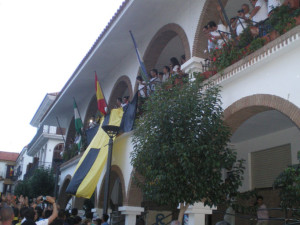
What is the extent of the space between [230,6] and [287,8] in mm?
5058

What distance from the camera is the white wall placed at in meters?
10.5

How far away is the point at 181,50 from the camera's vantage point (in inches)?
572

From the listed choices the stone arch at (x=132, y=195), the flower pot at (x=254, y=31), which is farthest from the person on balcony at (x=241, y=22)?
the stone arch at (x=132, y=195)

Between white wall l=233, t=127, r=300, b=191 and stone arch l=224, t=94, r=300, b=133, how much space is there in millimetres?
3388

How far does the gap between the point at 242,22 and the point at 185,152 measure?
3504 millimetres

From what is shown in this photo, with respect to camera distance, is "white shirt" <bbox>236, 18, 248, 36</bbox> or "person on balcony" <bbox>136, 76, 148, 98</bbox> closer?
"white shirt" <bbox>236, 18, 248, 36</bbox>

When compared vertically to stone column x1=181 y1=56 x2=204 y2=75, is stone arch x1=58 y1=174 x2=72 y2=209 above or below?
below

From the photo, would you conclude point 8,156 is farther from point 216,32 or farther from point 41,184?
point 216,32

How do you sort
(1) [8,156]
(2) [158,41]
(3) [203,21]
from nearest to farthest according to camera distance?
(3) [203,21]
(2) [158,41]
(1) [8,156]

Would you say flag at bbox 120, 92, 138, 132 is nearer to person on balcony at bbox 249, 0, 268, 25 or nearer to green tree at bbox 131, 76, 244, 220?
green tree at bbox 131, 76, 244, 220

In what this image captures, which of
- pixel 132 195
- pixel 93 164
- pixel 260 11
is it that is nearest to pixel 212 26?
pixel 260 11

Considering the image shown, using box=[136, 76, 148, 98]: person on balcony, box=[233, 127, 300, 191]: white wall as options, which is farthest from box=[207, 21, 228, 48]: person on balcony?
box=[233, 127, 300, 191]: white wall

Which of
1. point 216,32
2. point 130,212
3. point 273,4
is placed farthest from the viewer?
point 130,212

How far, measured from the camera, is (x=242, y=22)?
832 cm
